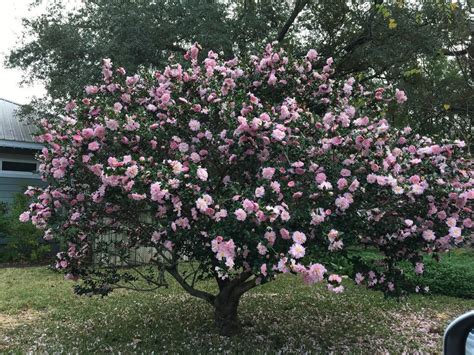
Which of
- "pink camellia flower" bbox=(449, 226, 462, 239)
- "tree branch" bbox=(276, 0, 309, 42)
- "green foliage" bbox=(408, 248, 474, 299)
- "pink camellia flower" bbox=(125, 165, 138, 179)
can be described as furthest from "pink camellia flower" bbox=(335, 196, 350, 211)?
"tree branch" bbox=(276, 0, 309, 42)

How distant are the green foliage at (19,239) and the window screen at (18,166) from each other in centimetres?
149

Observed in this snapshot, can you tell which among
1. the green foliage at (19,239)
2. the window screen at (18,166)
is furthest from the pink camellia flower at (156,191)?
the window screen at (18,166)

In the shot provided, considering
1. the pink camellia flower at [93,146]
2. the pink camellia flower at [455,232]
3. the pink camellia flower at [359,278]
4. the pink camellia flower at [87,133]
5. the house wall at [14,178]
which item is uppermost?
the house wall at [14,178]

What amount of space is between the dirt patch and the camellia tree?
1.68 metres

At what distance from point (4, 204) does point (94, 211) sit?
9.18 metres

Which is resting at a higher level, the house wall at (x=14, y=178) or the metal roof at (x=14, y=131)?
the metal roof at (x=14, y=131)

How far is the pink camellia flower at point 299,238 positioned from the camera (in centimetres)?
350

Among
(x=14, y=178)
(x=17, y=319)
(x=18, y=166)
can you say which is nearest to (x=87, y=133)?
(x=17, y=319)

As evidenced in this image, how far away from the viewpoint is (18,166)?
13.7m

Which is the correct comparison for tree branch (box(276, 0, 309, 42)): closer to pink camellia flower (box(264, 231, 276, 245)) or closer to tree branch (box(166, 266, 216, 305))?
tree branch (box(166, 266, 216, 305))

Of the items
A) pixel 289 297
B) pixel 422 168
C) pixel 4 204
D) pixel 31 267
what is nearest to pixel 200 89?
pixel 422 168

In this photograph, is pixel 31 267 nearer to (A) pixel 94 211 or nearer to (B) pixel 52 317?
(B) pixel 52 317

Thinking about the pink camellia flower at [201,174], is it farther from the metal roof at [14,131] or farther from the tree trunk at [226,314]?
the metal roof at [14,131]

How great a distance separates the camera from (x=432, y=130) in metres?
11.9
